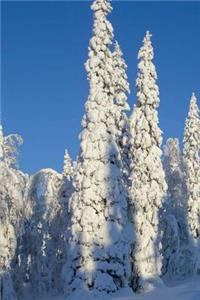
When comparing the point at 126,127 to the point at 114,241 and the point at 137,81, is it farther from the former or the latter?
the point at 114,241

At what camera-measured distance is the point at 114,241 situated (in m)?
33.5

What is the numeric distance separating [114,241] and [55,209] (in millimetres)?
25127

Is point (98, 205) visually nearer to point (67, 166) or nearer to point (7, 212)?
point (7, 212)

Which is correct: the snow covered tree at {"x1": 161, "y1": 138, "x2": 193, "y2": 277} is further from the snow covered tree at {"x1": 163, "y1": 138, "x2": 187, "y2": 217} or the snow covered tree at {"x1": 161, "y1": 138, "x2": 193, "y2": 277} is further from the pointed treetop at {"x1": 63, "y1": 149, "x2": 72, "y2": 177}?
the pointed treetop at {"x1": 63, "y1": 149, "x2": 72, "y2": 177}

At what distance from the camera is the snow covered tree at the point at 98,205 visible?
109 ft

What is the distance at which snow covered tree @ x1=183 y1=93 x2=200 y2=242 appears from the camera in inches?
2338

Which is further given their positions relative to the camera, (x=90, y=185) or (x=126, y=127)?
(x=126, y=127)

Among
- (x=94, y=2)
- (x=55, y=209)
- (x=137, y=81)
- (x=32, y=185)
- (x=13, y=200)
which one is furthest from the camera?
(x=55, y=209)

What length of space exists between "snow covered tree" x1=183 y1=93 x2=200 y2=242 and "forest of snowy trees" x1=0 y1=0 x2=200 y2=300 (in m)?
0.09

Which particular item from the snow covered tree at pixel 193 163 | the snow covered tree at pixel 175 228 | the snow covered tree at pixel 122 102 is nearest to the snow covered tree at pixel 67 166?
the snow covered tree at pixel 175 228

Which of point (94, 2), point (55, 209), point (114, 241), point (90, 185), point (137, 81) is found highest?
point (94, 2)

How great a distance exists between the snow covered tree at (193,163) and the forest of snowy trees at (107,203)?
9 cm

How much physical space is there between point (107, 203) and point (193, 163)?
27149mm

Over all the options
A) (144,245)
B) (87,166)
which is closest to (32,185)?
(144,245)
